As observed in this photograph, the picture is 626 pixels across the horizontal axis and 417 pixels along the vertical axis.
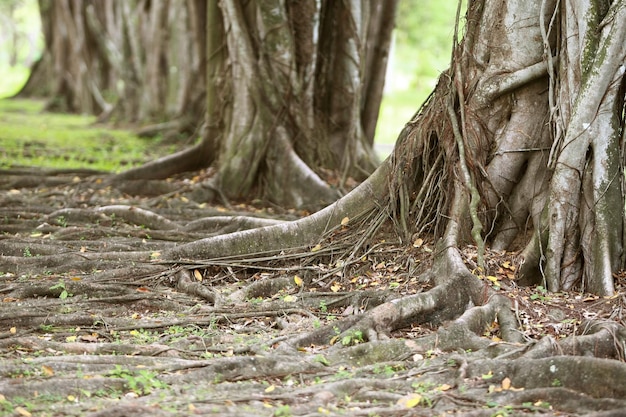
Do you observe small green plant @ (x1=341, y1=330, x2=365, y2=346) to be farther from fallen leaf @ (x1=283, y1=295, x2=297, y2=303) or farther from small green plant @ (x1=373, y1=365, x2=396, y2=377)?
fallen leaf @ (x1=283, y1=295, x2=297, y2=303)

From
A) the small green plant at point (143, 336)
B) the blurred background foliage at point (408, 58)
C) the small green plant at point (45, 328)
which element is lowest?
the small green plant at point (143, 336)

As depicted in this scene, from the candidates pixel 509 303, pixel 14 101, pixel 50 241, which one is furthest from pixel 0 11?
pixel 509 303

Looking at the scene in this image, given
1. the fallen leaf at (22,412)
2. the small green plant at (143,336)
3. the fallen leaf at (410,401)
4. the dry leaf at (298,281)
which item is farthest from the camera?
the dry leaf at (298,281)

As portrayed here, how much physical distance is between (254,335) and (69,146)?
11.0 metres

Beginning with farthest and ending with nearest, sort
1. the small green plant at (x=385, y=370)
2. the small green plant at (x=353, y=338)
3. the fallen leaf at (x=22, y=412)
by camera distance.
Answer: the small green plant at (x=353, y=338)
the small green plant at (x=385, y=370)
the fallen leaf at (x=22, y=412)

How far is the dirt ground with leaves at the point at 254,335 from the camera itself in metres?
4.74

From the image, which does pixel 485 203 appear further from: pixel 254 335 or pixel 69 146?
pixel 69 146

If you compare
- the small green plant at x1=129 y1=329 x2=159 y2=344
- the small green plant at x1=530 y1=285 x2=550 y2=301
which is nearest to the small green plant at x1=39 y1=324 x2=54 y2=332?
the small green plant at x1=129 y1=329 x2=159 y2=344

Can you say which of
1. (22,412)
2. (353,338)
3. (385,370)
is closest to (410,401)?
(385,370)

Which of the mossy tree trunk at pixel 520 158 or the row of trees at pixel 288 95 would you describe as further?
the row of trees at pixel 288 95

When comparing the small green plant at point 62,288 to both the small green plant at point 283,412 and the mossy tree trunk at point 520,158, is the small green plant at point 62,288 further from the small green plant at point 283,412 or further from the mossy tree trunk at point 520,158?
the small green plant at point 283,412

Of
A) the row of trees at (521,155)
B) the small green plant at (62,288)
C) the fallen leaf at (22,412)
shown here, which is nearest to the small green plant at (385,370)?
the row of trees at (521,155)

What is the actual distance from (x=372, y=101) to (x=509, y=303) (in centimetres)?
754

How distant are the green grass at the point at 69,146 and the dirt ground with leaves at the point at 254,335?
4878 mm
